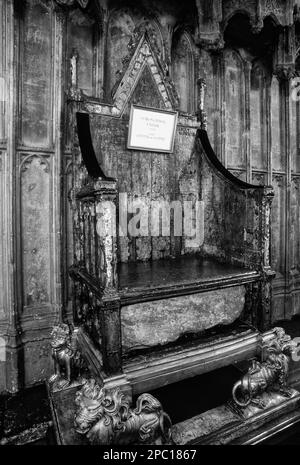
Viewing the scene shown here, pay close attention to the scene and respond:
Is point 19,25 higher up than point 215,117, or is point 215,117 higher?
point 19,25

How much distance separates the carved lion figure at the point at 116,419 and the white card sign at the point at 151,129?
6.22 ft

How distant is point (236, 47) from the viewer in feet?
10.8

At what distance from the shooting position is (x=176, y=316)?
173 cm

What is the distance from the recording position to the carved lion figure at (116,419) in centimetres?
135

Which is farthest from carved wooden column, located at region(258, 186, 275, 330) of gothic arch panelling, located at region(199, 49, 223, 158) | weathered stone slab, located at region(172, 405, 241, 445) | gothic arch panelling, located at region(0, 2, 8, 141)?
gothic arch panelling, located at region(0, 2, 8, 141)

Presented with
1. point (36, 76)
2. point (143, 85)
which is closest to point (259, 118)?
point (143, 85)

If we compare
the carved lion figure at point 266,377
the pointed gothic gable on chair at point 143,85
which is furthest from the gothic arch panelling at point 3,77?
the carved lion figure at point 266,377

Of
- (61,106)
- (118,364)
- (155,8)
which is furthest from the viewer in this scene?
(155,8)

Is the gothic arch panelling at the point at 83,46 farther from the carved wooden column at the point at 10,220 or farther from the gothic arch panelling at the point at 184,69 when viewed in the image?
the gothic arch panelling at the point at 184,69

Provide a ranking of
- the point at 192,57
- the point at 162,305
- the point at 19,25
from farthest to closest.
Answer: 1. the point at 192,57
2. the point at 19,25
3. the point at 162,305

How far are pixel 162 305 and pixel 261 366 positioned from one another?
787 mm

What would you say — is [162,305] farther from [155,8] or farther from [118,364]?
[155,8]

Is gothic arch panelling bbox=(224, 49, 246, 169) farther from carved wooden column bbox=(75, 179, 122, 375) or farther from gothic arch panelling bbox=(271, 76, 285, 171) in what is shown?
carved wooden column bbox=(75, 179, 122, 375)
